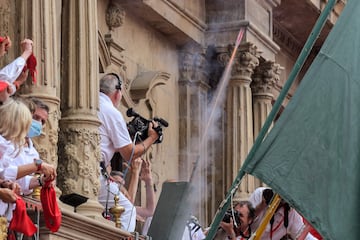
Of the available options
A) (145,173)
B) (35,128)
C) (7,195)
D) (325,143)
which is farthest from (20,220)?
(145,173)

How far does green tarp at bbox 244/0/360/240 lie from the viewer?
696 cm

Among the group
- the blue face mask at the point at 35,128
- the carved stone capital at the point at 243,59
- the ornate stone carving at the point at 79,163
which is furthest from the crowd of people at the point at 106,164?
the carved stone capital at the point at 243,59

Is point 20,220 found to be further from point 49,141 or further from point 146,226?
point 146,226

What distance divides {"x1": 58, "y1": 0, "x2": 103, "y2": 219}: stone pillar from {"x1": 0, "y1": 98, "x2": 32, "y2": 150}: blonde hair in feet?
9.71

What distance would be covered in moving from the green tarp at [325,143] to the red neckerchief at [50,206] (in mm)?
3769

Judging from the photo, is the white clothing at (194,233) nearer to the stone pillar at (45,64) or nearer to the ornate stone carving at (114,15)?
the stone pillar at (45,64)

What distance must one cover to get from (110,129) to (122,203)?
2.56 ft

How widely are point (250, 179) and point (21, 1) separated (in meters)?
7.31

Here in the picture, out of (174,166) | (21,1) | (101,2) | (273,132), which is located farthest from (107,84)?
(273,132)

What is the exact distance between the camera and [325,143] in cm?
716

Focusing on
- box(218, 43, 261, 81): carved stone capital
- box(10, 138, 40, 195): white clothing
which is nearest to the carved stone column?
box(218, 43, 261, 81): carved stone capital

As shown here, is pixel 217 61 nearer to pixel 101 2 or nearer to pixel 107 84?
pixel 101 2

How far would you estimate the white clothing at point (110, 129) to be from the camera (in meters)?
13.8

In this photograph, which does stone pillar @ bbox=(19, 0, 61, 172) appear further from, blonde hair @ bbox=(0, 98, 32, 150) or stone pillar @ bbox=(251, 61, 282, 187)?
stone pillar @ bbox=(251, 61, 282, 187)
